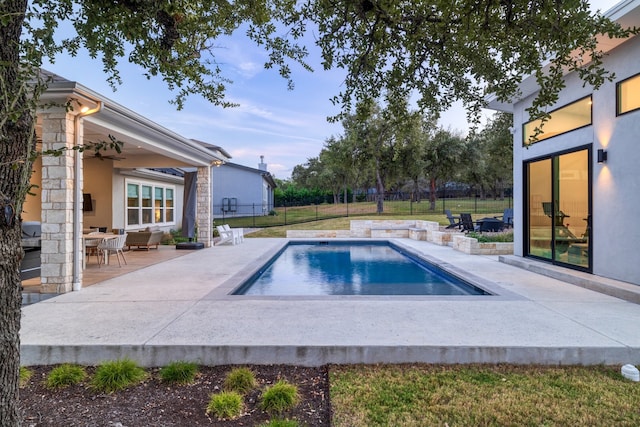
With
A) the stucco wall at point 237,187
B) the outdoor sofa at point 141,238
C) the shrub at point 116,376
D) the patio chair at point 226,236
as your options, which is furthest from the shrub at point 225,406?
the stucco wall at point 237,187

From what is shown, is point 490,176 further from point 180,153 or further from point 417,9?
point 417,9

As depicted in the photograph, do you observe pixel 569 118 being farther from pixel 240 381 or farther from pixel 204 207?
pixel 204 207

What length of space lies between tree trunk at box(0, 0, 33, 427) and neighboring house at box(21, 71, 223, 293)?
0.27 metres

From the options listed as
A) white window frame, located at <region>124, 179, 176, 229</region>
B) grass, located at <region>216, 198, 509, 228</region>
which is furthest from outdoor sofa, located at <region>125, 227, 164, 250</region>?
grass, located at <region>216, 198, 509, 228</region>

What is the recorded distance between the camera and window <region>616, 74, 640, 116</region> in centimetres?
547

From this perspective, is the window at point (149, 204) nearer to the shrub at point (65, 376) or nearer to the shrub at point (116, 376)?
the shrub at point (65, 376)

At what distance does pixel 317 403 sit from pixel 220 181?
2513 cm

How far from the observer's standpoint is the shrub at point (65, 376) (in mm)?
2910

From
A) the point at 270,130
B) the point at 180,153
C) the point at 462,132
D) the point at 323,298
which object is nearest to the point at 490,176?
the point at 462,132

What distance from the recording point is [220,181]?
26.5 meters

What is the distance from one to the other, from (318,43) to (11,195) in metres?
3.12

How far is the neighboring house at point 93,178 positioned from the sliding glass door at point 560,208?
25.0 ft

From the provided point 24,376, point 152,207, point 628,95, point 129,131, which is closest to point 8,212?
point 24,376

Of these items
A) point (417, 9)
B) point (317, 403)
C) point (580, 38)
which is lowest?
point (317, 403)
